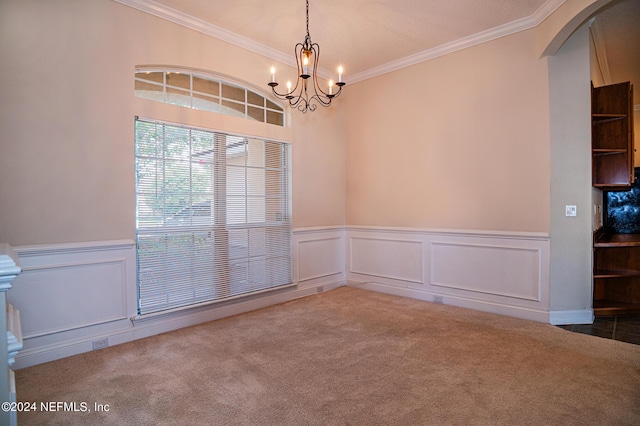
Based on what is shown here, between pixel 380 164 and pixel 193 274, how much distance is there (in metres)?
2.90

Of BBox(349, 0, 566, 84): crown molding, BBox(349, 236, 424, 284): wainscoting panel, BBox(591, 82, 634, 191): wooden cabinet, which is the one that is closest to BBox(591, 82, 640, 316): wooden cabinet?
BBox(591, 82, 634, 191): wooden cabinet

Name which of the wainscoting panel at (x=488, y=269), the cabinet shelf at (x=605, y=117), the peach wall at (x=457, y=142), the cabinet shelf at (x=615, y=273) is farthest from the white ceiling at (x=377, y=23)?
the cabinet shelf at (x=615, y=273)

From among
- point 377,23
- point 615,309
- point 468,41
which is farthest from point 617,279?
point 377,23

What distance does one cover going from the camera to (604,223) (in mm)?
5723

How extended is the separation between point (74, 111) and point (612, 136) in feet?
17.6

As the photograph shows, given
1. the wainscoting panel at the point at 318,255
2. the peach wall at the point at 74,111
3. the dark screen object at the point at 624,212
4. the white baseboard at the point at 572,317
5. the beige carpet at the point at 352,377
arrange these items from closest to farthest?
the beige carpet at the point at 352,377 → the peach wall at the point at 74,111 → the white baseboard at the point at 572,317 → the wainscoting panel at the point at 318,255 → the dark screen object at the point at 624,212

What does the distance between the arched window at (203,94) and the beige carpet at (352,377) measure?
92.5 inches

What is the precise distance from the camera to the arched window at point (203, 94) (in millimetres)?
3422

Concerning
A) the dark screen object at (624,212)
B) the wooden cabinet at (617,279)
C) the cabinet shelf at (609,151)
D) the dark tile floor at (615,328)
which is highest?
the cabinet shelf at (609,151)

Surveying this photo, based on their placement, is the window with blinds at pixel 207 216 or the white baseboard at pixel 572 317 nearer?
the window with blinds at pixel 207 216

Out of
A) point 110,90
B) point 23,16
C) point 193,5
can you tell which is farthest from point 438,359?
point 23,16

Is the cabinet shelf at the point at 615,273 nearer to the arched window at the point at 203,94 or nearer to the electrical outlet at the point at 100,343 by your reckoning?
the arched window at the point at 203,94

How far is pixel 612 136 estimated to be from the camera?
12.7 feet

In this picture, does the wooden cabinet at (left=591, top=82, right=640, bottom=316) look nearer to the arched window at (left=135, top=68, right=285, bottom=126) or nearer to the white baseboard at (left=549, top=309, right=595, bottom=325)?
the white baseboard at (left=549, top=309, right=595, bottom=325)
